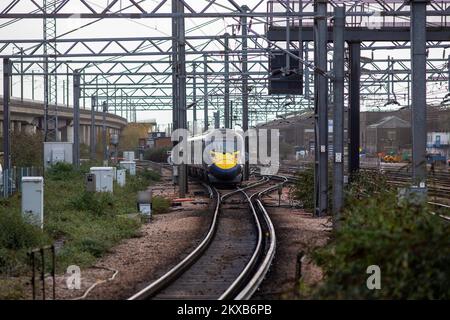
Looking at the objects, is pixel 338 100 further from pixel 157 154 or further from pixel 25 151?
pixel 157 154

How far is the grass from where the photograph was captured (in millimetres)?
15102

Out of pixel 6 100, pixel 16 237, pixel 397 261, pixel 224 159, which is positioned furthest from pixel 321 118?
pixel 397 261

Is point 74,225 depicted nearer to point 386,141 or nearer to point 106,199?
point 106,199

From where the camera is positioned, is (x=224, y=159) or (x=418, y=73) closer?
(x=418, y=73)

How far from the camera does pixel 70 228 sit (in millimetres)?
20078

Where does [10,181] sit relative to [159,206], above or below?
above

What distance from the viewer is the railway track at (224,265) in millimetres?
11969

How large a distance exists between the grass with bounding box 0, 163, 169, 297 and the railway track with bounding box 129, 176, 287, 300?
1999 millimetres

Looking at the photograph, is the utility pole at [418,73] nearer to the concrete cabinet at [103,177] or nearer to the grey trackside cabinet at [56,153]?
the concrete cabinet at [103,177]

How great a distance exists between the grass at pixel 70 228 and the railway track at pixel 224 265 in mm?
1999

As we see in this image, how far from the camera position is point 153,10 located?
19516 mm

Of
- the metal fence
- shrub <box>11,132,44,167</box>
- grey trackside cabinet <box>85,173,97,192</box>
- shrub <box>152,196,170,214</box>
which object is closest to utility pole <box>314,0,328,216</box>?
shrub <box>152,196,170,214</box>

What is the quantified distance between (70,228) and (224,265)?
20.3ft
